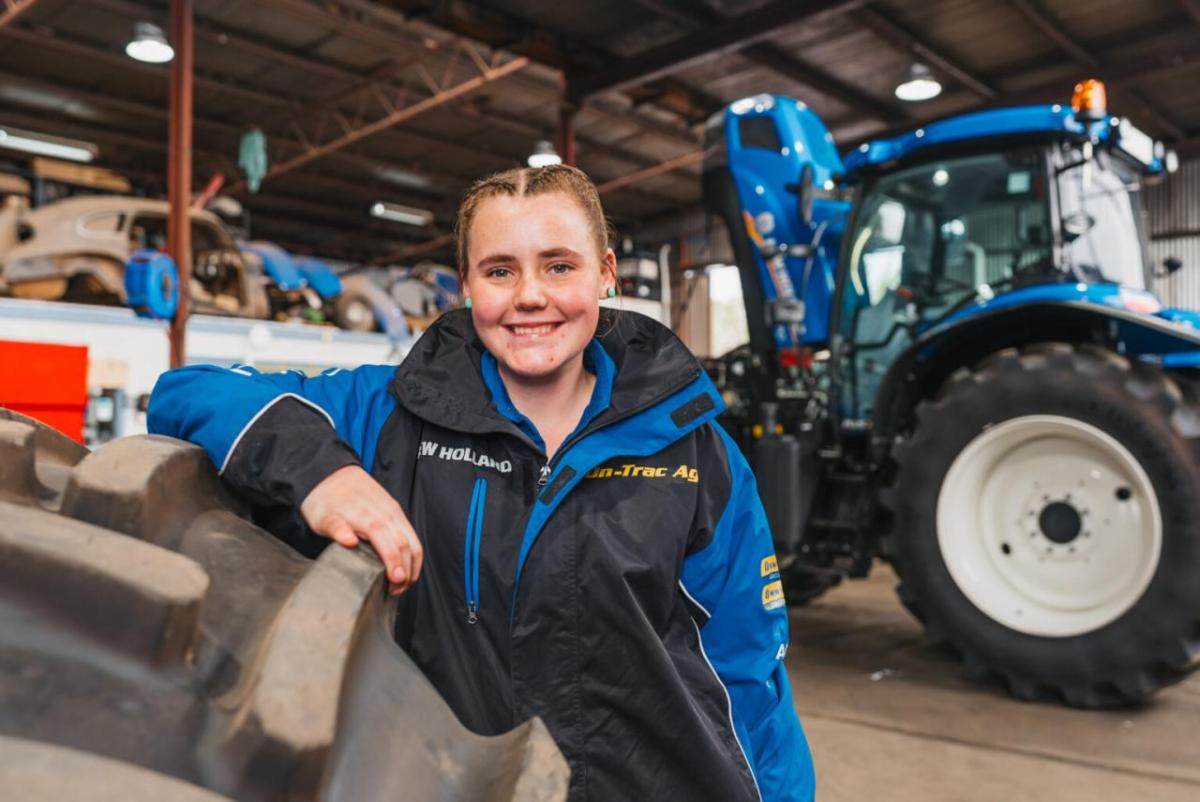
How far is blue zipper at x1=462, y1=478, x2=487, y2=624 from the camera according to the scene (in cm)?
133

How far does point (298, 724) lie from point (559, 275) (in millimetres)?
965

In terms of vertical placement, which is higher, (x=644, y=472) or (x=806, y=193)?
(x=806, y=193)

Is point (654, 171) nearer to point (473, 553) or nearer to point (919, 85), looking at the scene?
point (919, 85)

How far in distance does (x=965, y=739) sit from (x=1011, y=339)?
1.64 m

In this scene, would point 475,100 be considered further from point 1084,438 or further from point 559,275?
point 559,275

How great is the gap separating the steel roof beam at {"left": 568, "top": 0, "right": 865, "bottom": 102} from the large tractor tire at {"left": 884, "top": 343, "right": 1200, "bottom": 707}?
179 inches

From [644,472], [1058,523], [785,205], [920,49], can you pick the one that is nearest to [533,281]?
[644,472]

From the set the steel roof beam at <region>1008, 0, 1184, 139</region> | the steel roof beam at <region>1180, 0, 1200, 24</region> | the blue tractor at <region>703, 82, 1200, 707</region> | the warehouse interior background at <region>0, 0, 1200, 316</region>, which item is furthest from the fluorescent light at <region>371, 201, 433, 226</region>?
the blue tractor at <region>703, 82, 1200, 707</region>

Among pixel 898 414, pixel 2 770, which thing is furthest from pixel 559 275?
pixel 898 414

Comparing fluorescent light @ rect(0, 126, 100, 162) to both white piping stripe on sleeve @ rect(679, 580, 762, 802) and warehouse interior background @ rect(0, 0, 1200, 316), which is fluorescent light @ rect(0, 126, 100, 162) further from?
white piping stripe on sleeve @ rect(679, 580, 762, 802)

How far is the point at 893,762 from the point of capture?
2.80 meters

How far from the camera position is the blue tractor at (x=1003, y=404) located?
3.15 m

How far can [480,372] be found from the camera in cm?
148

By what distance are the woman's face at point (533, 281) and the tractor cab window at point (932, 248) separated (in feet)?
9.15
